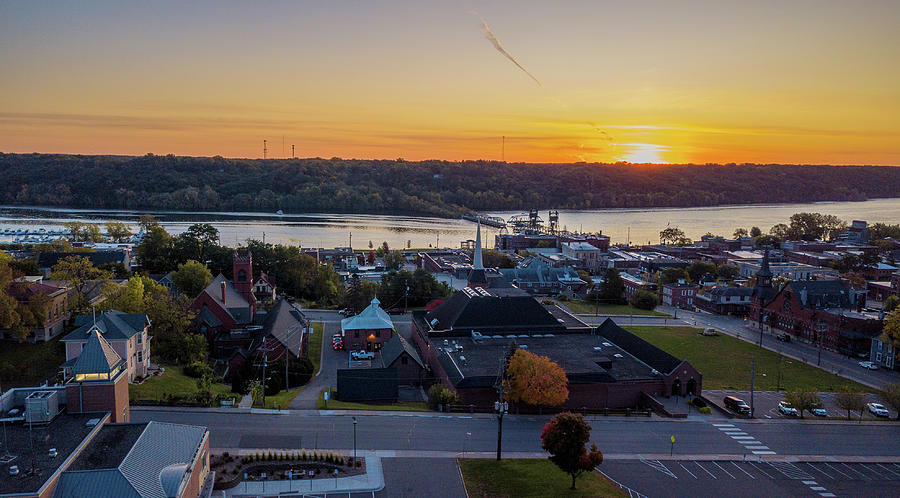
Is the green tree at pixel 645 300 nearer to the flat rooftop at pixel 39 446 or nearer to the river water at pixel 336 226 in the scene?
the flat rooftop at pixel 39 446

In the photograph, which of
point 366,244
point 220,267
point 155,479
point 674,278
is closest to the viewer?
point 155,479

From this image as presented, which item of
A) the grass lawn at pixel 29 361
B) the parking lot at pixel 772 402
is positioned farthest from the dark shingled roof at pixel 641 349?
the grass lawn at pixel 29 361

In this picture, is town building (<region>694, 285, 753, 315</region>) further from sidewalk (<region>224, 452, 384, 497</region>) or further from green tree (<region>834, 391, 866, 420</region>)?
sidewalk (<region>224, 452, 384, 497</region>)

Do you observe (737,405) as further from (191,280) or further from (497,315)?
(191,280)

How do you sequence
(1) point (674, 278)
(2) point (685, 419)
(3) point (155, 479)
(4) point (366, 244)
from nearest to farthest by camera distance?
(3) point (155, 479), (2) point (685, 419), (1) point (674, 278), (4) point (366, 244)

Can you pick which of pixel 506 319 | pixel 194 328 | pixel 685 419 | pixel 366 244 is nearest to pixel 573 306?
pixel 506 319

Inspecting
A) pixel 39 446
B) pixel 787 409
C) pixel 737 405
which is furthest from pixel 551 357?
pixel 39 446

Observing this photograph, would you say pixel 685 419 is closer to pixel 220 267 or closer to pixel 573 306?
pixel 573 306
